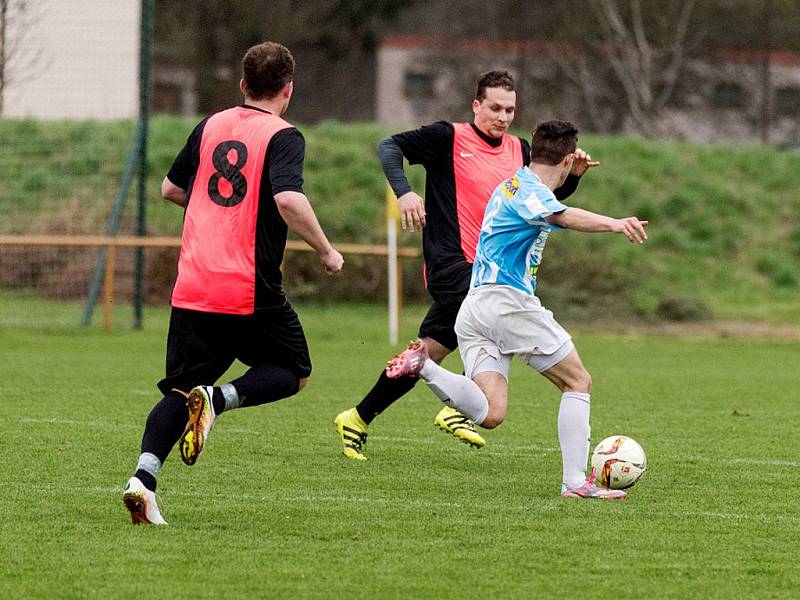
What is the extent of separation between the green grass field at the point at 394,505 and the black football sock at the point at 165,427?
0.31 meters

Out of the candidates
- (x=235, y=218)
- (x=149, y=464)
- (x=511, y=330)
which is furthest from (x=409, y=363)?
(x=149, y=464)

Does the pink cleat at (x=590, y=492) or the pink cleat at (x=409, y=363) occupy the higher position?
the pink cleat at (x=409, y=363)

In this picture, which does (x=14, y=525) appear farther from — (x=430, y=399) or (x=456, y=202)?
(x=430, y=399)

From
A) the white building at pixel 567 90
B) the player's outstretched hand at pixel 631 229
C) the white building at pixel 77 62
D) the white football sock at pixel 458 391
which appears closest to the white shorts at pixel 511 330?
the white football sock at pixel 458 391

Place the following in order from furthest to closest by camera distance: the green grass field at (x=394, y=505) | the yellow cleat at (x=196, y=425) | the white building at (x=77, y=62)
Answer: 1. the white building at (x=77, y=62)
2. the yellow cleat at (x=196, y=425)
3. the green grass field at (x=394, y=505)

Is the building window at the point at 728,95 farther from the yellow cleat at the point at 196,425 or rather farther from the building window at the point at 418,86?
the yellow cleat at the point at 196,425

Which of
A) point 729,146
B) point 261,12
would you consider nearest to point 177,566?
point 729,146

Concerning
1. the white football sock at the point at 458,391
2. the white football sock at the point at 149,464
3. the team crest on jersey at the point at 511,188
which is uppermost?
the team crest on jersey at the point at 511,188

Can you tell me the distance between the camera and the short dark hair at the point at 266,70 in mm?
5902

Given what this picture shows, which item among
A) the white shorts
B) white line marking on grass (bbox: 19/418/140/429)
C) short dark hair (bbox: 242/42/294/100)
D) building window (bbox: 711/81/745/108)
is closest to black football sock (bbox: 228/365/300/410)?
the white shorts

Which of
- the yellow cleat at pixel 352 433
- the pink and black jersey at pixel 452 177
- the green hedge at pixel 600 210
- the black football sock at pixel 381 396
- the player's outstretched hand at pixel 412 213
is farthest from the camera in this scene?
the green hedge at pixel 600 210

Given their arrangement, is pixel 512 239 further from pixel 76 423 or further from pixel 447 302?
pixel 76 423

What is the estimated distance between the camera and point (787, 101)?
2928cm

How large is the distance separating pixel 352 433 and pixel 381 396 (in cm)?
29
